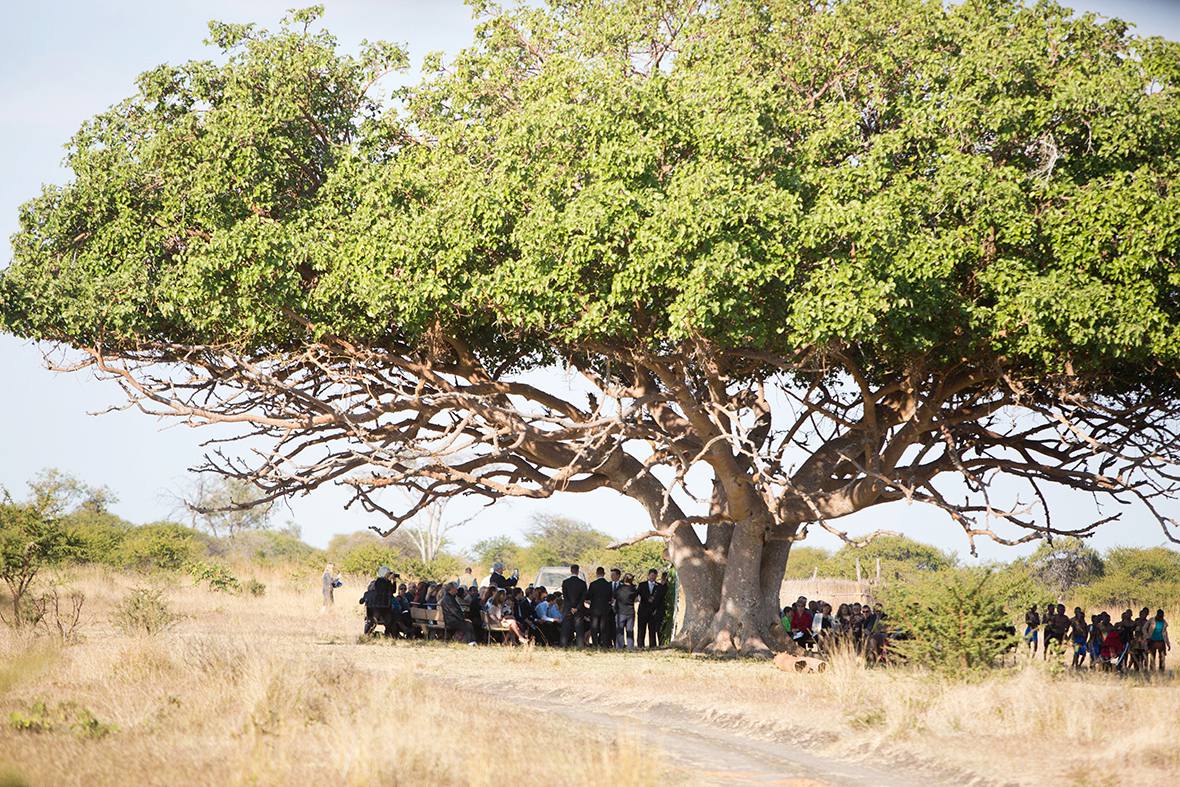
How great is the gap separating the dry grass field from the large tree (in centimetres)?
427

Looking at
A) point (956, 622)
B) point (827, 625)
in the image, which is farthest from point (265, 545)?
point (956, 622)

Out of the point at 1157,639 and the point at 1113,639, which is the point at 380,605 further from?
the point at 1157,639

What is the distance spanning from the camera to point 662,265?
15.8m

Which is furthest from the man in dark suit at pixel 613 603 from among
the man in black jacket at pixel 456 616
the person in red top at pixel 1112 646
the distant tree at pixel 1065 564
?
the distant tree at pixel 1065 564

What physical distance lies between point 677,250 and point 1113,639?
12.2 meters

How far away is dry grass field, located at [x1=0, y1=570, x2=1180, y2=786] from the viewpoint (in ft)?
29.5

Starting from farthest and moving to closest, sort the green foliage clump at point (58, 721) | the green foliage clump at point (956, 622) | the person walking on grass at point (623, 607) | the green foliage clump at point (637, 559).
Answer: the green foliage clump at point (637, 559) < the person walking on grass at point (623, 607) < the green foliage clump at point (956, 622) < the green foliage clump at point (58, 721)

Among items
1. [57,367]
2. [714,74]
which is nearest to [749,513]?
[714,74]

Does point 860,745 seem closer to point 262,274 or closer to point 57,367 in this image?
point 262,274

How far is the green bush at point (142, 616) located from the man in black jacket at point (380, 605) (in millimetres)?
4720

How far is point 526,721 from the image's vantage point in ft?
38.6

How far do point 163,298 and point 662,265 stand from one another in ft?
26.2

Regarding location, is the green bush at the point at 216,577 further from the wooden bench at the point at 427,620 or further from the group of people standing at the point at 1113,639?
the group of people standing at the point at 1113,639

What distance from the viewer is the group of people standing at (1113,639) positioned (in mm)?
21922
